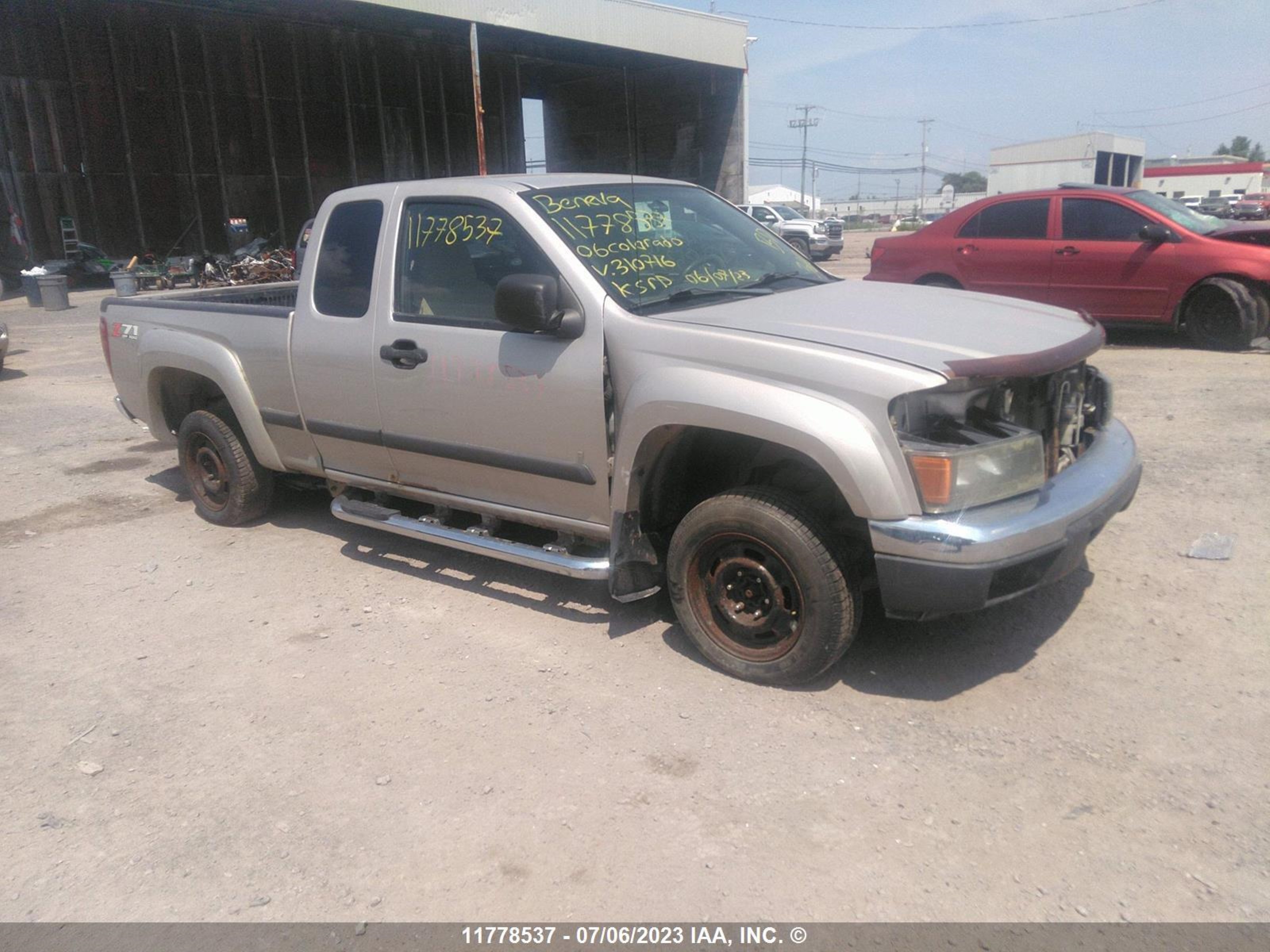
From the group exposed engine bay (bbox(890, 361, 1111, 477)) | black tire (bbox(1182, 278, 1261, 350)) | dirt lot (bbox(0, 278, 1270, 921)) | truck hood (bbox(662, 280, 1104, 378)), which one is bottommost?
dirt lot (bbox(0, 278, 1270, 921))

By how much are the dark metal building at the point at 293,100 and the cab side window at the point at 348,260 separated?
18849 millimetres

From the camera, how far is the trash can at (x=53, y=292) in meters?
20.2

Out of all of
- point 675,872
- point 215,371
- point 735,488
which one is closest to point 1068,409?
point 735,488

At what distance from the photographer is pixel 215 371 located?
549 centimetres

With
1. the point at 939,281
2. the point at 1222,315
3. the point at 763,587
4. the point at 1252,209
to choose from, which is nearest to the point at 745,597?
the point at 763,587

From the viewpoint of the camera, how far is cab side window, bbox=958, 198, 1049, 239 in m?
10.1

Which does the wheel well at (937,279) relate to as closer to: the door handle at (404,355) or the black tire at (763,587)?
the door handle at (404,355)

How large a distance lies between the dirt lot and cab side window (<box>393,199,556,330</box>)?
138 centimetres

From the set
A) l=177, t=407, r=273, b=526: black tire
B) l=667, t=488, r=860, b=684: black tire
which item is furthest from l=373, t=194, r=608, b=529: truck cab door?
l=177, t=407, r=273, b=526: black tire

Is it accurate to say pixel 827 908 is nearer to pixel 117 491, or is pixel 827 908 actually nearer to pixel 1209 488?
pixel 1209 488

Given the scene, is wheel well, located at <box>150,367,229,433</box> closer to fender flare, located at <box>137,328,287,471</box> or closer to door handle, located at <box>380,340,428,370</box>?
fender flare, located at <box>137,328,287,471</box>

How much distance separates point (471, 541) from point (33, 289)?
2094 cm

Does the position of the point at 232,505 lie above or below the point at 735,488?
below
